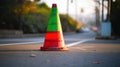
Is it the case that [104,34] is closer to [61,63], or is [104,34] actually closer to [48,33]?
[48,33]

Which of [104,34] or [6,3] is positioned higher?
[6,3]

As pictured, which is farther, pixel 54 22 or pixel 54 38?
pixel 54 22

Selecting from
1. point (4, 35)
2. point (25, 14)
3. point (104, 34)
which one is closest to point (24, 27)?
point (25, 14)

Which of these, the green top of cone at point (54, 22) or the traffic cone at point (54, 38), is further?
the green top of cone at point (54, 22)

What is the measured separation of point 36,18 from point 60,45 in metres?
43.8

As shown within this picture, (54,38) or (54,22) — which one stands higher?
(54,22)

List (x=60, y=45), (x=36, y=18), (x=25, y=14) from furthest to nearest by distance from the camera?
(x=36, y=18) → (x=25, y=14) → (x=60, y=45)

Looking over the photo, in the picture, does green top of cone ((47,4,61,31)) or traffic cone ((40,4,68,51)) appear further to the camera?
green top of cone ((47,4,61,31))

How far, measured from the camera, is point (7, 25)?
50.9 m

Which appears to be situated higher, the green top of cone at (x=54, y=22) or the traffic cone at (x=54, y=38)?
the green top of cone at (x=54, y=22)

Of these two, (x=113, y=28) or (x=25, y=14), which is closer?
(x=113, y=28)

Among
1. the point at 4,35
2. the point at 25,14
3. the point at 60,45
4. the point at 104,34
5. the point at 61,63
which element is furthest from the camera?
the point at 25,14

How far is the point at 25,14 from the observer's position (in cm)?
5406

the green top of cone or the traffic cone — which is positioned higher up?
the green top of cone
